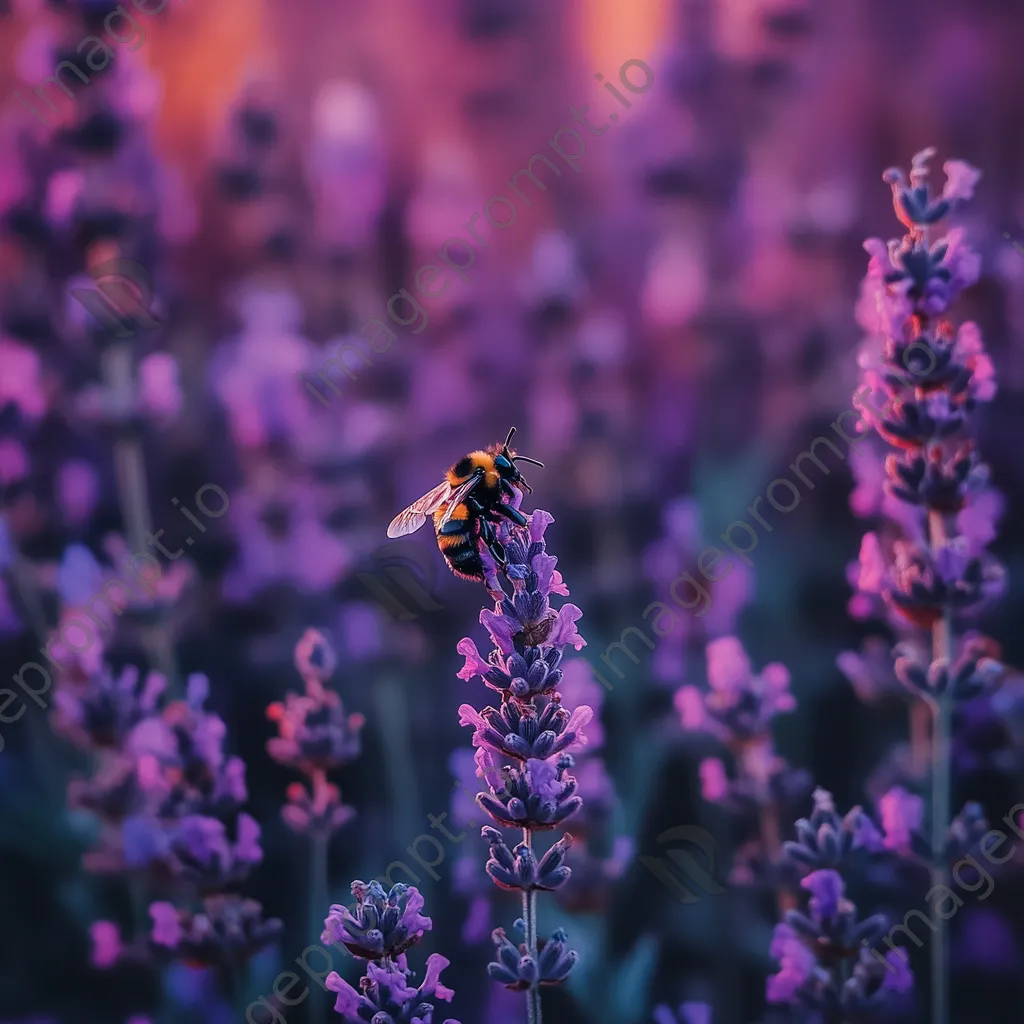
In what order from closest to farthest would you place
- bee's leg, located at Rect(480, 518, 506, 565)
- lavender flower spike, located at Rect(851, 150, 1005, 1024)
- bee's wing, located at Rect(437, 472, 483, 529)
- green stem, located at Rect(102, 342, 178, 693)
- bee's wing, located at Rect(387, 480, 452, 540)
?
bee's leg, located at Rect(480, 518, 506, 565) < lavender flower spike, located at Rect(851, 150, 1005, 1024) < bee's wing, located at Rect(437, 472, 483, 529) < bee's wing, located at Rect(387, 480, 452, 540) < green stem, located at Rect(102, 342, 178, 693)

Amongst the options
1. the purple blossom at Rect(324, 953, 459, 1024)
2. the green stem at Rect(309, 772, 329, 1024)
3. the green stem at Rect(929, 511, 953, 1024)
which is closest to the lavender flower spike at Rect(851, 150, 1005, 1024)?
the green stem at Rect(929, 511, 953, 1024)

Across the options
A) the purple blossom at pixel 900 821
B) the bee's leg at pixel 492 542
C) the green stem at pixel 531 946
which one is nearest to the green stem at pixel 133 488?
the bee's leg at pixel 492 542

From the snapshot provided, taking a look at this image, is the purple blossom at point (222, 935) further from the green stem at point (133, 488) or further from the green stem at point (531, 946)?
the green stem at point (133, 488)

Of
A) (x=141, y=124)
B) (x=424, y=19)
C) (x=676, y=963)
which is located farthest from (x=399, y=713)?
(x=424, y=19)

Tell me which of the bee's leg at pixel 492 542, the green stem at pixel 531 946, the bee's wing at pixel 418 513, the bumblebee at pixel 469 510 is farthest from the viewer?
the bee's wing at pixel 418 513

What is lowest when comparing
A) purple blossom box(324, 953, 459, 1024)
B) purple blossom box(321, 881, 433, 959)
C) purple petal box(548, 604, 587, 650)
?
purple blossom box(324, 953, 459, 1024)

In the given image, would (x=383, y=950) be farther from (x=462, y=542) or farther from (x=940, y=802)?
(x=940, y=802)

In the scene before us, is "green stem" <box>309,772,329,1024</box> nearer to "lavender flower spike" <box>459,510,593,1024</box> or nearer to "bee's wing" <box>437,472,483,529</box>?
"bee's wing" <box>437,472,483,529</box>
